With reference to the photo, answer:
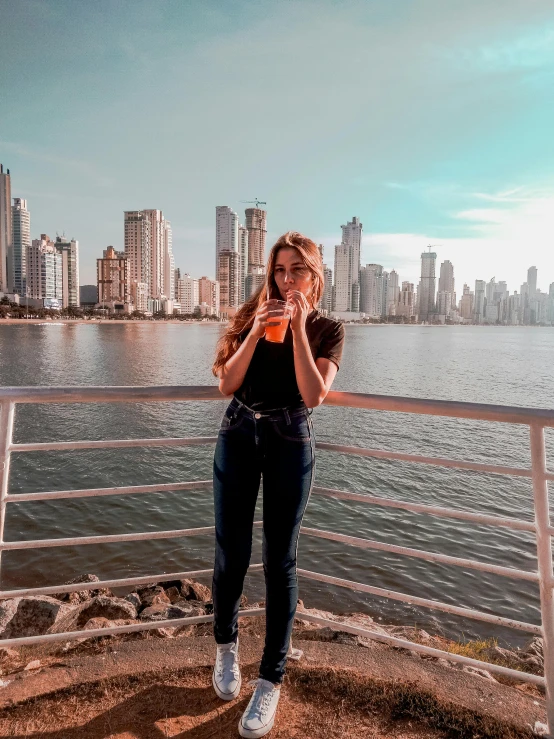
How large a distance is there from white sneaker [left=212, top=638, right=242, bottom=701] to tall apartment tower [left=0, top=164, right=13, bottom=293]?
620ft

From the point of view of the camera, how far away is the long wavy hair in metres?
2.33

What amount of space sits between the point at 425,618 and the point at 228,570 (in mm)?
7405

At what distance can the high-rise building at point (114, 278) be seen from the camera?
17000 centimetres

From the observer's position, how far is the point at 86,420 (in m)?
22.3

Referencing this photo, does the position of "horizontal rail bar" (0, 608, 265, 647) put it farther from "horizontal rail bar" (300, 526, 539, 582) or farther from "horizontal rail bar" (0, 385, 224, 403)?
"horizontal rail bar" (0, 385, 224, 403)

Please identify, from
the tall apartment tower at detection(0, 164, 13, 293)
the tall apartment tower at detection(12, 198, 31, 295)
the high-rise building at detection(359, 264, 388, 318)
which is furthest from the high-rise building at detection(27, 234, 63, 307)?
the high-rise building at detection(359, 264, 388, 318)

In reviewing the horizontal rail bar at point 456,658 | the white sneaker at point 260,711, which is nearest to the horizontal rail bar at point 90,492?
the white sneaker at point 260,711

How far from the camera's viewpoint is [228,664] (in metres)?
2.44

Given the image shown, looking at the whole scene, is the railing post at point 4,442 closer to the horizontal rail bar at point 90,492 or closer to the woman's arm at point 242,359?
the horizontal rail bar at point 90,492

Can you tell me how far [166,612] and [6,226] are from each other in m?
200

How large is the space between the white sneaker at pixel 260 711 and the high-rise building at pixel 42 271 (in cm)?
17827

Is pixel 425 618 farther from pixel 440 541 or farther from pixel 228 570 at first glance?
pixel 228 570

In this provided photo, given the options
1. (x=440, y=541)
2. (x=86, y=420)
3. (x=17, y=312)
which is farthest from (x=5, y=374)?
(x=17, y=312)

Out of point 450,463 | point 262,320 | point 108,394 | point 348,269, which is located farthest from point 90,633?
point 348,269
